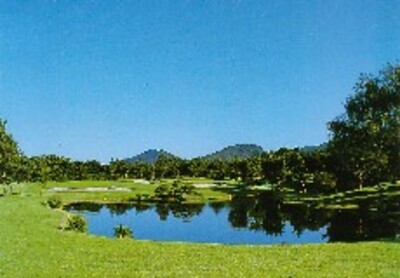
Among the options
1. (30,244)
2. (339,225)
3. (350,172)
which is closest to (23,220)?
(30,244)

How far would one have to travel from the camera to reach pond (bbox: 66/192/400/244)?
189ft

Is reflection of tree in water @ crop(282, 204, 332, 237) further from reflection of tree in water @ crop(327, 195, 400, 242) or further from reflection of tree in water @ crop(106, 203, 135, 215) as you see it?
reflection of tree in water @ crop(106, 203, 135, 215)

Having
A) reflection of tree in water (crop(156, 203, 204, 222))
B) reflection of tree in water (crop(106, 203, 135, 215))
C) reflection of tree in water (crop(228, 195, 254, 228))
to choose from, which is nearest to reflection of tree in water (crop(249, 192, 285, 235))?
reflection of tree in water (crop(228, 195, 254, 228))

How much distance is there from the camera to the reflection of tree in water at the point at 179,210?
262 ft

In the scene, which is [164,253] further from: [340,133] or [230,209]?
[340,133]

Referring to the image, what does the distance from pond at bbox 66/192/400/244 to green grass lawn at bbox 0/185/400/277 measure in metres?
15.5

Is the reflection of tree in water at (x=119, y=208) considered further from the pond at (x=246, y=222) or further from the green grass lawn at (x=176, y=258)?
the green grass lawn at (x=176, y=258)

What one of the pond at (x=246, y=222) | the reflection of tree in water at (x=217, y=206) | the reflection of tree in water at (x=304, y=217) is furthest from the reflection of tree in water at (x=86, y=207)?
the reflection of tree in water at (x=304, y=217)

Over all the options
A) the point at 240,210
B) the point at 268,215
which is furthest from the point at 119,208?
the point at 268,215

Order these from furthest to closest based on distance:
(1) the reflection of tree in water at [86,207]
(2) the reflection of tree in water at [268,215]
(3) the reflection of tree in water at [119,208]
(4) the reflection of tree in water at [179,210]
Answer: (1) the reflection of tree in water at [86,207], (3) the reflection of tree in water at [119,208], (4) the reflection of tree in water at [179,210], (2) the reflection of tree in water at [268,215]

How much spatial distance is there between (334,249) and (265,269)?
844 centimetres

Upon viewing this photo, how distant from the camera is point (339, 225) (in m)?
65.5

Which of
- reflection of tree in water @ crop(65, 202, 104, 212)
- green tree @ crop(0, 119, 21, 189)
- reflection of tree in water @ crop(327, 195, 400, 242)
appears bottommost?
reflection of tree in water @ crop(327, 195, 400, 242)

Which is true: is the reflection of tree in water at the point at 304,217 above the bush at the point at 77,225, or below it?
below
